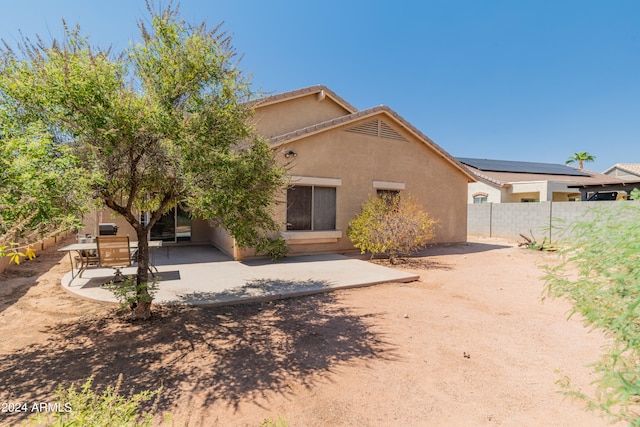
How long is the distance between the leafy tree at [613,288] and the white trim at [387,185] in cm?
1044

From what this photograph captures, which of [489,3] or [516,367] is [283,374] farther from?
[489,3]

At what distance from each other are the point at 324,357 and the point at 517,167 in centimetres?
3513

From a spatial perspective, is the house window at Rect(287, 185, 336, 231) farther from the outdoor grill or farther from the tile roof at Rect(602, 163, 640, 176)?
the tile roof at Rect(602, 163, 640, 176)

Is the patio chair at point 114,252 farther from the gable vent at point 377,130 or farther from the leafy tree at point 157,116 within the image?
the gable vent at point 377,130

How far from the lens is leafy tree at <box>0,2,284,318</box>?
3889mm

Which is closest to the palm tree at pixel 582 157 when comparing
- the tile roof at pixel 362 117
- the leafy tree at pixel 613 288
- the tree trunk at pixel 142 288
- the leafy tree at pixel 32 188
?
the tile roof at pixel 362 117

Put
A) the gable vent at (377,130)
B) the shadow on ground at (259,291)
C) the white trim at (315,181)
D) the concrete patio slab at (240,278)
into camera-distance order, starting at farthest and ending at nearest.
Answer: the gable vent at (377,130) < the white trim at (315,181) < the concrete patio slab at (240,278) < the shadow on ground at (259,291)

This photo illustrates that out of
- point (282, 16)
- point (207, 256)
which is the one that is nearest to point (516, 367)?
point (207, 256)

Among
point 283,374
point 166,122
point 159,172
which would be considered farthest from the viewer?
point 159,172

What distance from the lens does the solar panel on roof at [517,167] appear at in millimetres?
29688

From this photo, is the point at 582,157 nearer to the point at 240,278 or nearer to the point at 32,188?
the point at 240,278

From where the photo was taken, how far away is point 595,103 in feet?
67.4

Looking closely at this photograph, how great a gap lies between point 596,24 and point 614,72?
545 centimetres

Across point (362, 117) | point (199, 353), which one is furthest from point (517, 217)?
point (199, 353)
